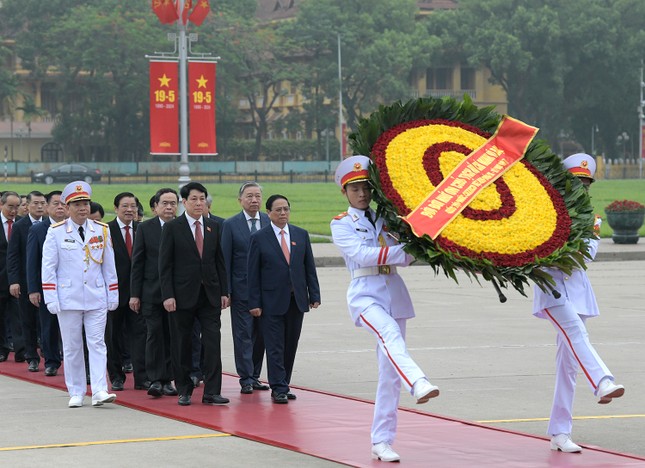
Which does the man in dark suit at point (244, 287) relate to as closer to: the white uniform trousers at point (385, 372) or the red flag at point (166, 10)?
the white uniform trousers at point (385, 372)

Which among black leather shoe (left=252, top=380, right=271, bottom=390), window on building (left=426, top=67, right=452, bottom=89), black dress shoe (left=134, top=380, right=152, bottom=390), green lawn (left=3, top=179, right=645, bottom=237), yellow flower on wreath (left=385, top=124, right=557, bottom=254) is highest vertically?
yellow flower on wreath (left=385, top=124, right=557, bottom=254)

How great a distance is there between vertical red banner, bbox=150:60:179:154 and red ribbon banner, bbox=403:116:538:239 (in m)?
22.0

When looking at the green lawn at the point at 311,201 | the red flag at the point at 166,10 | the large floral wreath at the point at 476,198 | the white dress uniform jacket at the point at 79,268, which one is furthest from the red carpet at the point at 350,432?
the green lawn at the point at 311,201

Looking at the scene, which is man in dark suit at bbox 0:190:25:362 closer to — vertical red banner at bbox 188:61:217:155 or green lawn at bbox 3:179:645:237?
vertical red banner at bbox 188:61:217:155

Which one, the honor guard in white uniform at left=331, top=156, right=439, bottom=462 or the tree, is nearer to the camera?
the honor guard in white uniform at left=331, top=156, right=439, bottom=462

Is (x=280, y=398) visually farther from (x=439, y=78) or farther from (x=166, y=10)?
(x=439, y=78)

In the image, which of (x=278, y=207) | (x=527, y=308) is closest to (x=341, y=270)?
(x=527, y=308)

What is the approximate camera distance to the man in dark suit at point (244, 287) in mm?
11266

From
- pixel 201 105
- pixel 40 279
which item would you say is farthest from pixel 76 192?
pixel 201 105

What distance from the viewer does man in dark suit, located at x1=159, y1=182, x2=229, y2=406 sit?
1062 centimetres

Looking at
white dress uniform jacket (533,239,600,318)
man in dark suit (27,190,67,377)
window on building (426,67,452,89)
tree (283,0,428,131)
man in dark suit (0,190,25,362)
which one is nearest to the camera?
white dress uniform jacket (533,239,600,318)

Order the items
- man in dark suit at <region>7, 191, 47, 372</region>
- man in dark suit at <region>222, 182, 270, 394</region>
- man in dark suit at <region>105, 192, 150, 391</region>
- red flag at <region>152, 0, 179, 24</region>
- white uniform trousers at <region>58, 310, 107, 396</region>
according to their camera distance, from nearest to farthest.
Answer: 1. white uniform trousers at <region>58, 310, 107, 396</region>
2. man in dark suit at <region>222, 182, 270, 394</region>
3. man in dark suit at <region>105, 192, 150, 391</region>
4. man in dark suit at <region>7, 191, 47, 372</region>
5. red flag at <region>152, 0, 179, 24</region>

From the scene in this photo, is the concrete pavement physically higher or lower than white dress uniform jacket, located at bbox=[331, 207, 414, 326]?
lower

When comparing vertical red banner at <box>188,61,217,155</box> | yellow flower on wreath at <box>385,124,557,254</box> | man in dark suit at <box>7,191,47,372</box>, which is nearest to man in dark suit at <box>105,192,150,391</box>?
man in dark suit at <box>7,191,47,372</box>
